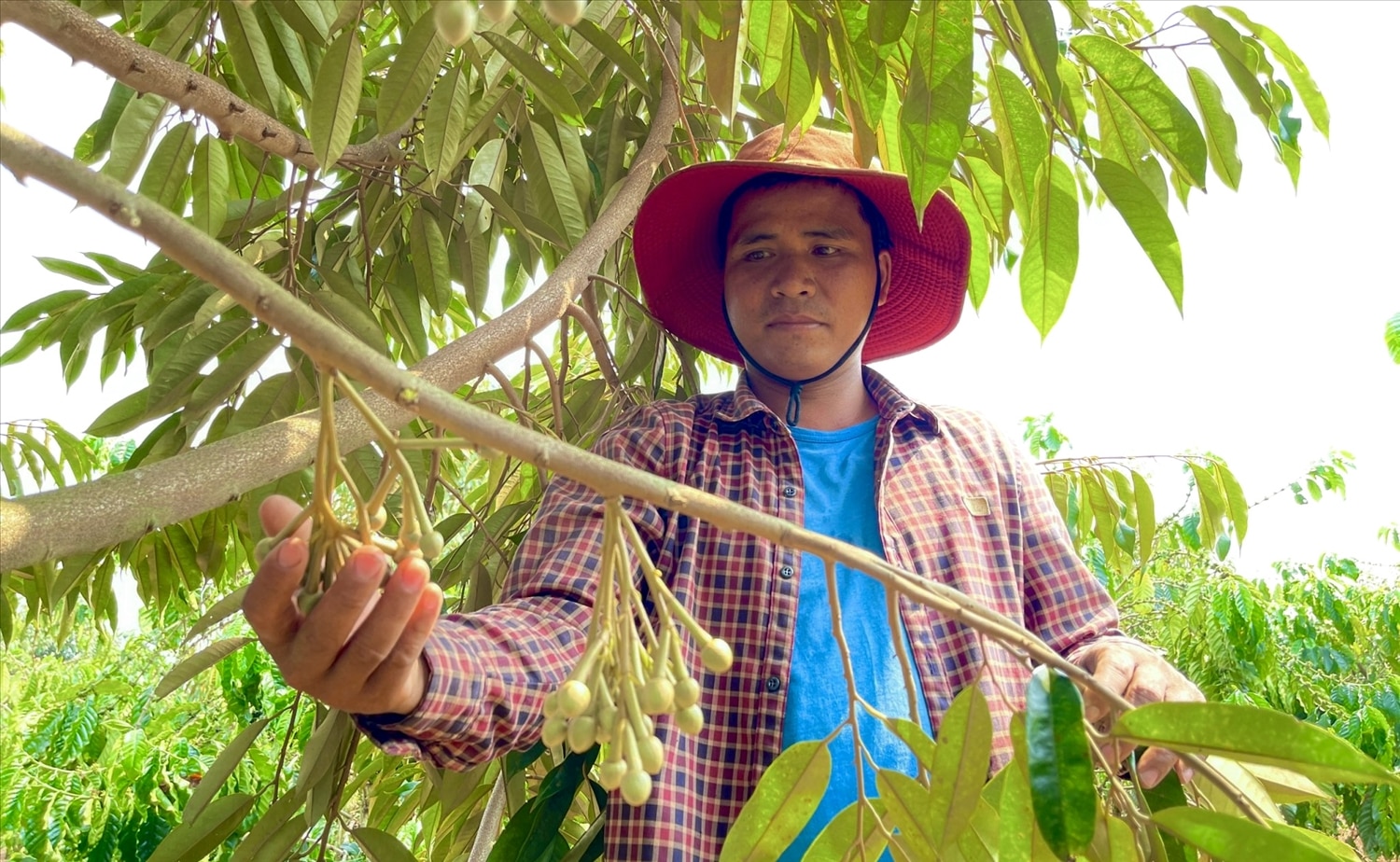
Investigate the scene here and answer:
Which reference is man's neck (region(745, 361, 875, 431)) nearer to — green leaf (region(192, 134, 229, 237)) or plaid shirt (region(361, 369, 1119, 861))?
plaid shirt (region(361, 369, 1119, 861))

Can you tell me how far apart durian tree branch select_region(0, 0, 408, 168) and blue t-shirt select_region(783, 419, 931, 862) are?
0.63 metres

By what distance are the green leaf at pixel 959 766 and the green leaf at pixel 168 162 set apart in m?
1.03

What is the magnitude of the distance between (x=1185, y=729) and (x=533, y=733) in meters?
0.65

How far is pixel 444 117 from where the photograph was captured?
1107 millimetres

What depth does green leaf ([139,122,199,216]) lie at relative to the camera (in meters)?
1.25

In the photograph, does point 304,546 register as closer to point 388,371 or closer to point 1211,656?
point 388,371

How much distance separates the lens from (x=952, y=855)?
67 cm

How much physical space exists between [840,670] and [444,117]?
0.69 m

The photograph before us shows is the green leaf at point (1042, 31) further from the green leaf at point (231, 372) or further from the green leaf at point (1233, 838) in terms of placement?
the green leaf at point (231, 372)

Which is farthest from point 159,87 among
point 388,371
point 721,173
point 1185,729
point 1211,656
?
point 1211,656

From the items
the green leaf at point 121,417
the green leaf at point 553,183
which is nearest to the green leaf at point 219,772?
the green leaf at point 121,417

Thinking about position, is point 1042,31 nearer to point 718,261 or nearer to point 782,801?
point 782,801

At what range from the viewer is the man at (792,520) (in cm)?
106

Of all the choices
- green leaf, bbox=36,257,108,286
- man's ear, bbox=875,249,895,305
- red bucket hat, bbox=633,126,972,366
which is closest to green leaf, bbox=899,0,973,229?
red bucket hat, bbox=633,126,972,366
